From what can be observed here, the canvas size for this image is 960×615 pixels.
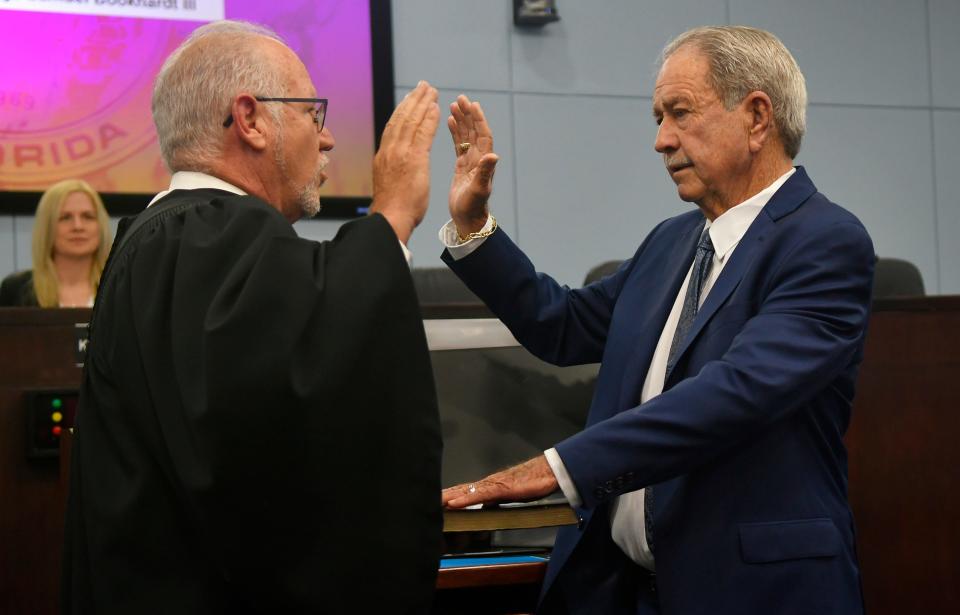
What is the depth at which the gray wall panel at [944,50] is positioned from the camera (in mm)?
5758

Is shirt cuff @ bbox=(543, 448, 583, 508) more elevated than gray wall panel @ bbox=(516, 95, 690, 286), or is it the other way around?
gray wall panel @ bbox=(516, 95, 690, 286)

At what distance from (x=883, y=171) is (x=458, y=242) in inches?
172

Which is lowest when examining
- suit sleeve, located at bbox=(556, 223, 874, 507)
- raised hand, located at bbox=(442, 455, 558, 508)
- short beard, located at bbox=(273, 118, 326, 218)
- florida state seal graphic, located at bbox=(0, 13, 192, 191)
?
raised hand, located at bbox=(442, 455, 558, 508)

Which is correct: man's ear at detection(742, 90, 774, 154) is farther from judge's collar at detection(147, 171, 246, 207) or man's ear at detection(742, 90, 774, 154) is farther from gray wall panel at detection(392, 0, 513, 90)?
gray wall panel at detection(392, 0, 513, 90)

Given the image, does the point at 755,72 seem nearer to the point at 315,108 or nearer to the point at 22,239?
the point at 315,108

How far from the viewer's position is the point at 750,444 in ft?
5.02

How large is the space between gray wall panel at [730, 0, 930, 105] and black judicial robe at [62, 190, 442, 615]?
4.65 m

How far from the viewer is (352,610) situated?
3.82 ft

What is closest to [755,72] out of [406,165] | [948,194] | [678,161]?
[678,161]

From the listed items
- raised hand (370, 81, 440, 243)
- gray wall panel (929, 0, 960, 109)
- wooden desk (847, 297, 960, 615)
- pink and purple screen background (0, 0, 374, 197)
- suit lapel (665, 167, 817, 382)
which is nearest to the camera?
raised hand (370, 81, 440, 243)

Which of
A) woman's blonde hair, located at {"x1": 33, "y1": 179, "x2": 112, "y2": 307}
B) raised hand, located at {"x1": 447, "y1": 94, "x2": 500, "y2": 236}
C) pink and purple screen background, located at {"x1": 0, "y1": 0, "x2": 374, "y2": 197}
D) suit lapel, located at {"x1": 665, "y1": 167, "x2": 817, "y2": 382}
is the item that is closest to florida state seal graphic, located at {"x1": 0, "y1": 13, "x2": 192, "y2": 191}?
pink and purple screen background, located at {"x1": 0, "y1": 0, "x2": 374, "y2": 197}

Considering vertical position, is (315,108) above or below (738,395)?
above

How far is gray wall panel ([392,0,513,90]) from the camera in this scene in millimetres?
4906

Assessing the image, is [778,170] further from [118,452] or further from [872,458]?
[118,452]
